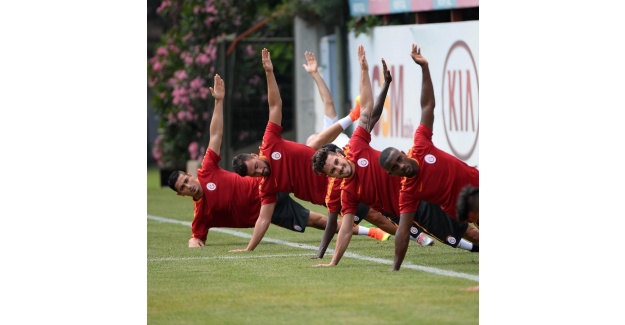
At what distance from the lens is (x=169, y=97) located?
19.2 metres

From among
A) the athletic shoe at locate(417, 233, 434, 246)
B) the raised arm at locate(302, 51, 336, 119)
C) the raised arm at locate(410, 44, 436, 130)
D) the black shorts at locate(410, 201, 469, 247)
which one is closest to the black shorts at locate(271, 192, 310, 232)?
the raised arm at locate(302, 51, 336, 119)

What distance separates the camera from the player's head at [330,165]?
8.08 metres

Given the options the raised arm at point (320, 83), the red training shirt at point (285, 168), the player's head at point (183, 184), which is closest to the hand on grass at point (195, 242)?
the player's head at point (183, 184)

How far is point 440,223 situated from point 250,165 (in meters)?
1.39

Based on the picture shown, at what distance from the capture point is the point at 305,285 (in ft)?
24.0

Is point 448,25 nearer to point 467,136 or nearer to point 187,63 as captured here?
point 467,136

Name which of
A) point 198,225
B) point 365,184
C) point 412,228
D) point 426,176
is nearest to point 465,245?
point 412,228

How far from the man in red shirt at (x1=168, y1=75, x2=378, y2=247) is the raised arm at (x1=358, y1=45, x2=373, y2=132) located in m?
1.10

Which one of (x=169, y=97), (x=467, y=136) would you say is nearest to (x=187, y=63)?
(x=169, y=97)

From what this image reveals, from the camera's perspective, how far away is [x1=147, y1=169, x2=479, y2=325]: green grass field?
634 centimetres

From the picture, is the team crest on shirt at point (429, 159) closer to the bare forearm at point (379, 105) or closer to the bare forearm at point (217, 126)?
the bare forearm at point (379, 105)

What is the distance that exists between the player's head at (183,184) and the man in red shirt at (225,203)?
1 centimetres

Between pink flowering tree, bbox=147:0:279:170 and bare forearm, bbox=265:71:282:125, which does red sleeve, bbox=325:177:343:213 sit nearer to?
bare forearm, bbox=265:71:282:125
